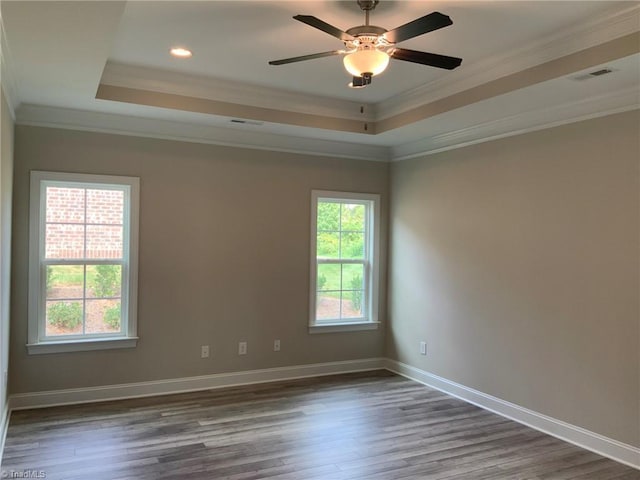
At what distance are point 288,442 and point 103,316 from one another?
84.4 inches

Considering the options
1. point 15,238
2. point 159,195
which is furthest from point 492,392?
point 15,238

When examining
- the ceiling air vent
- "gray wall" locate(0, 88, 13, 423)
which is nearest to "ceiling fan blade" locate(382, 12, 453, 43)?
the ceiling air vent

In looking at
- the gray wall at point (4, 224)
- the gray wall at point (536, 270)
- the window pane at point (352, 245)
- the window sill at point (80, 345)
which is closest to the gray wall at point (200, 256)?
the window sill at point (80, 345)

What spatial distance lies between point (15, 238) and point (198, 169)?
1.68 meters

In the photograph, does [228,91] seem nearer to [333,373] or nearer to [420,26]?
[420,26]

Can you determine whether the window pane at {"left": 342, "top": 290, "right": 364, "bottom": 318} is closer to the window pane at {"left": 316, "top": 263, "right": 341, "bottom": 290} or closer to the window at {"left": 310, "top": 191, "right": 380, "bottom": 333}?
the window at {"left": 310, "top": 191, "right": 380, "bottom": 333}

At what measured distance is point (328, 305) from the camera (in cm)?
568

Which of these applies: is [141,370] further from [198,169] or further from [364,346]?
[364,346]

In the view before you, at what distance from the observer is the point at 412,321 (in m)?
5.53

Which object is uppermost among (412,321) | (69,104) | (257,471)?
(69,104)

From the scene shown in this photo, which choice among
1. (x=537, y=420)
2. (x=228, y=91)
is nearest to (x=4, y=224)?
(x=228, y=91)

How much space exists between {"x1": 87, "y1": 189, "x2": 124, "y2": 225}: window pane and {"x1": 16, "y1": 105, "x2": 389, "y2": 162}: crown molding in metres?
0.56

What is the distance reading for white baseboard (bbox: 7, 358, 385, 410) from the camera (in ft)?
14.2

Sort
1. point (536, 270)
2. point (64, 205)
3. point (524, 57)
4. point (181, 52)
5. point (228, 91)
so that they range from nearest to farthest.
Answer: point (524, 57), point (181, 52), point (536, 270), point (228, 91), point (64, 205)
